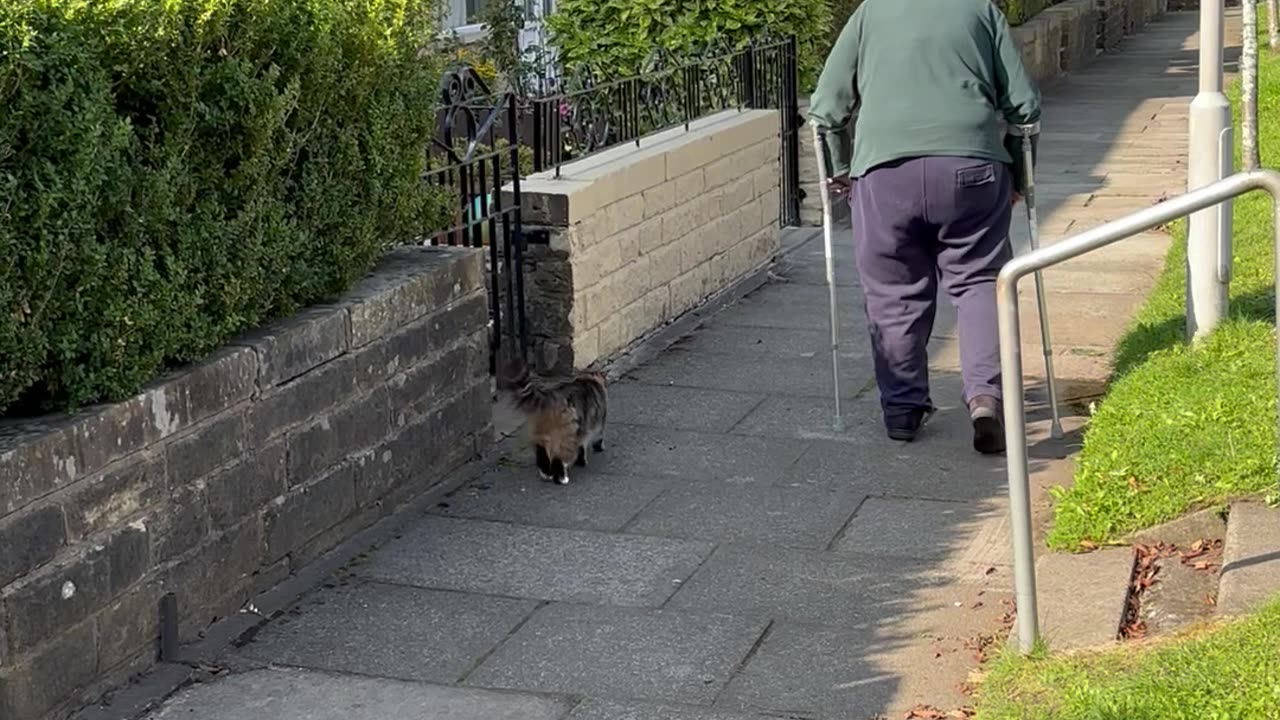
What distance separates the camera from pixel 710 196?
9.84 meters

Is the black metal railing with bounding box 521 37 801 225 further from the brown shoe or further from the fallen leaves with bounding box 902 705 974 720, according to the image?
the fallen leaves with bounding box 902 705 974 720

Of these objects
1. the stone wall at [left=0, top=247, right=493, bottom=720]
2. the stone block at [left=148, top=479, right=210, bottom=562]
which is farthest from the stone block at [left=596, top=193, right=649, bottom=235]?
the stone block at [left=148, top=479, right=210, bottom=562]

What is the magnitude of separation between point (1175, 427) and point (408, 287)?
2.63 metres

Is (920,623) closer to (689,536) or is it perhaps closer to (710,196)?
(689,536)

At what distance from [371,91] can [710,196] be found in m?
3.84

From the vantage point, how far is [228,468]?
5.43 m

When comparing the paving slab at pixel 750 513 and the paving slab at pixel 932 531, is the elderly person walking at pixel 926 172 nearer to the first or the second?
the paving slab at pixel 932 531

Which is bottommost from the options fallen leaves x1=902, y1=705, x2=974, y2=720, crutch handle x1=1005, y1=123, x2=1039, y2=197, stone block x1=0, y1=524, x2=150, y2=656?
fallen leaves x1=902, y1=705, x2=974, y2=720

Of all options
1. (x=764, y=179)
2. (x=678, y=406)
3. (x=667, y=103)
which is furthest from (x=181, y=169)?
(x=764, y=179)

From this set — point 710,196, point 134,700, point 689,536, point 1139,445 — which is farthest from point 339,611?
point 710,196

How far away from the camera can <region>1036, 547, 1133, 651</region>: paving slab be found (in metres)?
4.93

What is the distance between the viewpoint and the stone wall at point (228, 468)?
15.1 feet

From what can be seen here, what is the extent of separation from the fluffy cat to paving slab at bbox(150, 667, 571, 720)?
187cm

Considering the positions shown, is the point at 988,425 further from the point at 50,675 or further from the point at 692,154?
the point at 50,675
